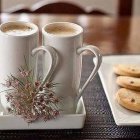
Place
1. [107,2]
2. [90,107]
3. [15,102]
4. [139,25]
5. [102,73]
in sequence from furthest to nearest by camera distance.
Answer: [107,2]
[139,25]
[102,73]
[90,107]
[15,102]

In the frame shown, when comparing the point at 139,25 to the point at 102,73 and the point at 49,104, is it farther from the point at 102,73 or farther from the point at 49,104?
the point at 49,104

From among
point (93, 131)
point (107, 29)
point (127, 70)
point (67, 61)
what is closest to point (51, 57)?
point (67, 61)

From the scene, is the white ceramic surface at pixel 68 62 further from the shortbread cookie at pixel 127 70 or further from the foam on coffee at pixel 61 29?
the shortbread cookie at pixel 127 70

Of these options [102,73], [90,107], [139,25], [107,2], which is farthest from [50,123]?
[107,2]

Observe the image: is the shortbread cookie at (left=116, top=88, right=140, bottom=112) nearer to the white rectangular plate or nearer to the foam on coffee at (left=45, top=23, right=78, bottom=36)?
the white rectangular plate

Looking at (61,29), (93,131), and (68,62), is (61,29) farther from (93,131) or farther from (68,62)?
(93,131)

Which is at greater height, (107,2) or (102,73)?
(102,73)

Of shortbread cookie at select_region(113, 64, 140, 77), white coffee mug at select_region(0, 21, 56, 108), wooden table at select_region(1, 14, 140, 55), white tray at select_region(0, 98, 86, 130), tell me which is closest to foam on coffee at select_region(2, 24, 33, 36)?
white coffee mug at select_region(0, 21, 56, 108)
